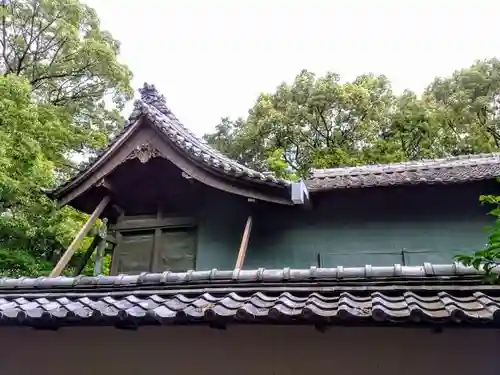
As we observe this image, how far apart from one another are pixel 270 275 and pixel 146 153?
413 cm

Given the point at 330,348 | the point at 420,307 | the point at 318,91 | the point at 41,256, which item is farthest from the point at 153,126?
the point at 318,91

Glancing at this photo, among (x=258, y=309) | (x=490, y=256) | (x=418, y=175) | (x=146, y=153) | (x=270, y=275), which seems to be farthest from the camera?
(x=418, y=175)

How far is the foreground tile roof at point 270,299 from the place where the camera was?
3.75 meters

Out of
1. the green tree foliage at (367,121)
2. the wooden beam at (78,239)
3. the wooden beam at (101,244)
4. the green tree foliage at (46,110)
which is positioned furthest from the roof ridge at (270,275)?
the green tree foliage at (367,121)

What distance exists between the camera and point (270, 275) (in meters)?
4.61

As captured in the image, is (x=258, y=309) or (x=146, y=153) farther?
(x=146, y=153)

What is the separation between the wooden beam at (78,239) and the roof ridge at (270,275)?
1508 millimetres

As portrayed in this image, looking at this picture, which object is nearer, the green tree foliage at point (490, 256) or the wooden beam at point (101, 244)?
the green tree foliage at point (490, 256)

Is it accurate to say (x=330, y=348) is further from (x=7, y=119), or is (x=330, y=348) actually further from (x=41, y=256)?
(x=41, y=256)

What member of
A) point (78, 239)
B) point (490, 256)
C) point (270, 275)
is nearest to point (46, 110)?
point (78, 239)

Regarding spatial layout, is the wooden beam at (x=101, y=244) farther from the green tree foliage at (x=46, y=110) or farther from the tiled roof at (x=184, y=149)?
the green tree foliage at (x=46, y=110)

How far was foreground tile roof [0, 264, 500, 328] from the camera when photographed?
12.3 feet

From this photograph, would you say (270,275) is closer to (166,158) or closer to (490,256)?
(490,256)

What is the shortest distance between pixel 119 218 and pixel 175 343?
177 inches
